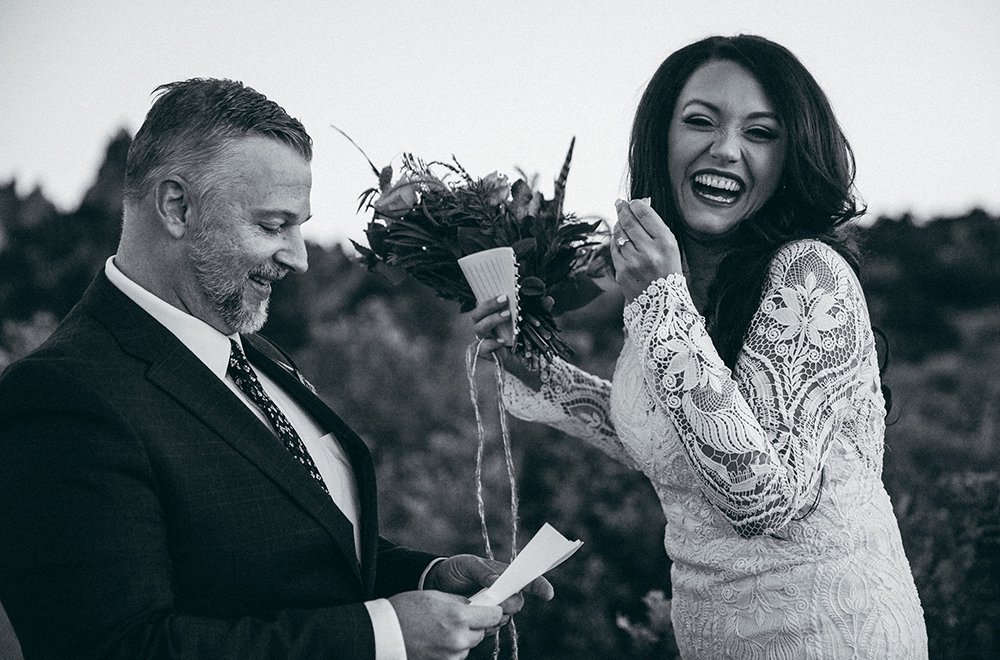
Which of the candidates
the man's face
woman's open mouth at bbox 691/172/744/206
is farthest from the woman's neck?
the man's face

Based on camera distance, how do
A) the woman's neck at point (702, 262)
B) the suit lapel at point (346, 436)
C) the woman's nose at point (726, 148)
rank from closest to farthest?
the suit lapel at point (346, 436) < the woman's nose at point (726, 148) < the woman's neck at point (702, 262)

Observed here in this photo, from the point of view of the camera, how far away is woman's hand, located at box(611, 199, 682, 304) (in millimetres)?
2469

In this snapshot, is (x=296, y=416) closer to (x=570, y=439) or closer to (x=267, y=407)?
(x=267, y=407)

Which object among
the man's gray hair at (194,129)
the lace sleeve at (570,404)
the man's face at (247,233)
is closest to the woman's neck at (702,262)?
the lace sleeve at (570,404)

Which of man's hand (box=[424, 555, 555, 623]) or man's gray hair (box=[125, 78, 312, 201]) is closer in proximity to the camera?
man's gray hair (box=[125, 78, 312, 201])

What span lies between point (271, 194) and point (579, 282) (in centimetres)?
129

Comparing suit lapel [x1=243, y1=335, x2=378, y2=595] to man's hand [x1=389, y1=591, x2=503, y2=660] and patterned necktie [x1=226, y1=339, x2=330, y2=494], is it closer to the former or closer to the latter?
patterned necktie [x1=226, y1=339, x2=330, y2=494]

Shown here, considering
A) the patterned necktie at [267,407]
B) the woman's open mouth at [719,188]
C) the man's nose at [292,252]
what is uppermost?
the woman's open mouth at [719,188]

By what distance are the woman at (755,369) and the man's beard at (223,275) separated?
0.87 metres

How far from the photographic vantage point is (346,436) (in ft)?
8.29

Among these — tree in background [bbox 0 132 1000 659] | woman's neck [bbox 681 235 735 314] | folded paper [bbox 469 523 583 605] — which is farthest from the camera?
tree in background [bbox 0 132 1000 659]

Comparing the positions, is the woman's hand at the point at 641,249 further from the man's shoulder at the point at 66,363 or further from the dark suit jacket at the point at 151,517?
the man's shoulder at the point at 66,363

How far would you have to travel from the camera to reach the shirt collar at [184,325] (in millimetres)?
2207

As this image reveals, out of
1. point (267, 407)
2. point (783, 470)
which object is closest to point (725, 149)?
point (783, 470)
